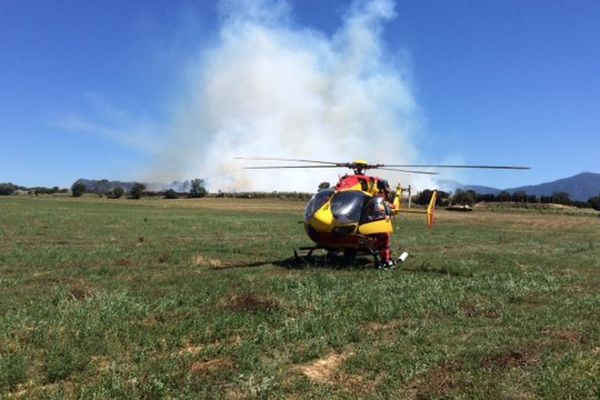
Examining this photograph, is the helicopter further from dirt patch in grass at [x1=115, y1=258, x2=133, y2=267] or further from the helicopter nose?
dirt patch in grass at [x1=115, y1=258, x2=133, y2=267]

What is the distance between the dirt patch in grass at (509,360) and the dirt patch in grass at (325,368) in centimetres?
202

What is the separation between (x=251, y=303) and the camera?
11508 millimetres

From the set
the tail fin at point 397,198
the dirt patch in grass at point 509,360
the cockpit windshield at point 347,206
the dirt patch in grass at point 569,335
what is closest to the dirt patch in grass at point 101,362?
the dirt patch in grass at point 509,360

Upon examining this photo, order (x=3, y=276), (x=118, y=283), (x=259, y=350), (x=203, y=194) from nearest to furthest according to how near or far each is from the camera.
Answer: (x=259, y=350) → (x=118, y=283) → (x=3, y=276) → (x=203, y=194)

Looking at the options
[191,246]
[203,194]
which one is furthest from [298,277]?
[203,194]

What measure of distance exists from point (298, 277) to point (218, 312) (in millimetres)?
5654

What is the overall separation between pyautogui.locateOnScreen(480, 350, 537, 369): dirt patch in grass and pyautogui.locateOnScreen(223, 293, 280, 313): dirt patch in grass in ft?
14.7

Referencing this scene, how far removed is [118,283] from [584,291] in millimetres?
12483

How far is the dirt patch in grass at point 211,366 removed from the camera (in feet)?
24.8

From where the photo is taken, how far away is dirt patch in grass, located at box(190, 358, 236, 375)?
757 cm

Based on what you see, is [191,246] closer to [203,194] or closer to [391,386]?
[391,386]

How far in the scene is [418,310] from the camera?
38.5 ft

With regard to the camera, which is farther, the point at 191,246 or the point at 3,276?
the point at 191,246

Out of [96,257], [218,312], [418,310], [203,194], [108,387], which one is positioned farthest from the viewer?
[203,194]
